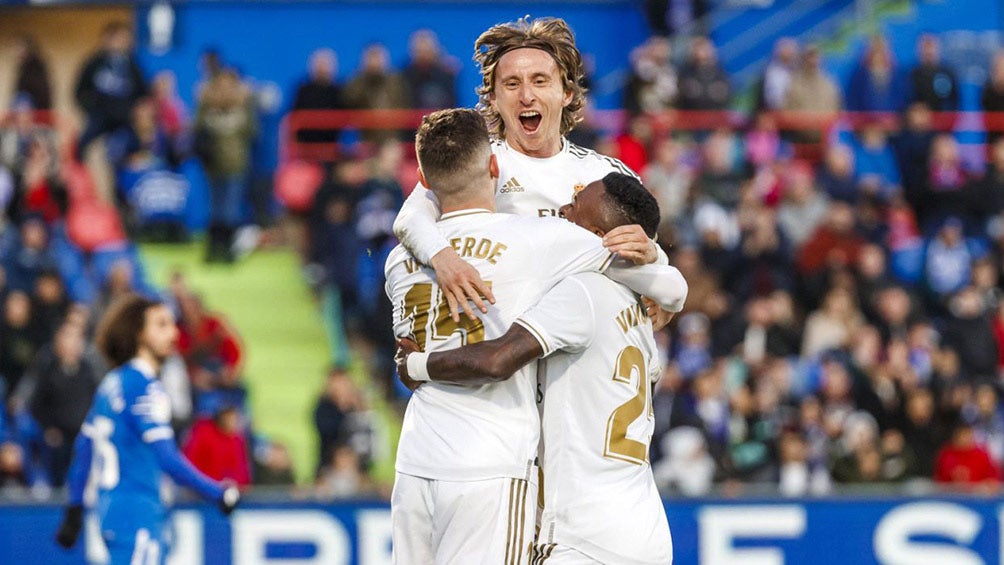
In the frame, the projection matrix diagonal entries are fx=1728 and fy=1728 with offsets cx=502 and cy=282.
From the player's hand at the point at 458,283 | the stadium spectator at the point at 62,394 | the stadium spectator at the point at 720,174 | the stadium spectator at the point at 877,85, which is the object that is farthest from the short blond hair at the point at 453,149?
the stadium spectator at the point at 877,85

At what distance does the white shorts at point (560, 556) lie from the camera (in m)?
5.48

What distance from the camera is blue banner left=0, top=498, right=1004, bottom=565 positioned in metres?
9.32

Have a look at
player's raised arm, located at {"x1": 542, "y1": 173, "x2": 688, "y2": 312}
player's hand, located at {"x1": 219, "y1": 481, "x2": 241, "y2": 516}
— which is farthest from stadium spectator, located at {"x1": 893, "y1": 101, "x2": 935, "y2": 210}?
player's raised arm, located at {"x1": 542, "y1": 173, "x2": 688, "y2": 312}

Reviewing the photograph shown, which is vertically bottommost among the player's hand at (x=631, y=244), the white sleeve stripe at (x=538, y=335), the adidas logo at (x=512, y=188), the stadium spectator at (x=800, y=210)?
the white sleeve stripe at (x=538, y=335)

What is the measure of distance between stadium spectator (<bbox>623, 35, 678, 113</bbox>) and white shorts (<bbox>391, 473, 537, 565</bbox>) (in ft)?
36.9

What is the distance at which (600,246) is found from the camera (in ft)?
18.2

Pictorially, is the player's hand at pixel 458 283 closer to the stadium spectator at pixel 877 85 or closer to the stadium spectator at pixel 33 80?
the stadium spectator at pixel 877 85

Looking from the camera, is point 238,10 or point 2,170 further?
point 238,10

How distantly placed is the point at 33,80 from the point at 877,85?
27.8 feet

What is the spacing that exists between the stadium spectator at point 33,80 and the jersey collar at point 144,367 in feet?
32.3

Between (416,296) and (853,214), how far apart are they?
1009cm

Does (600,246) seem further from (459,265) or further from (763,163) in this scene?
(763,163)

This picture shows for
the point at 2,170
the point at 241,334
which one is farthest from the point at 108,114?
the point at 241,334

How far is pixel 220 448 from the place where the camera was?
12.1m
